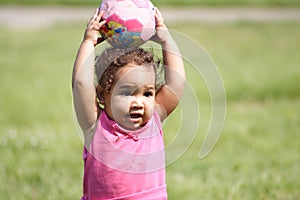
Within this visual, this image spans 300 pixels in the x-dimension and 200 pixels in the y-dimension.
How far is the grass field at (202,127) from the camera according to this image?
177 inches

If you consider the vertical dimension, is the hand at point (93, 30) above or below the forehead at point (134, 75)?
above

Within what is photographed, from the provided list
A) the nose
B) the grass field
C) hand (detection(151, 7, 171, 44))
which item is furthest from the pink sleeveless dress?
the grass field

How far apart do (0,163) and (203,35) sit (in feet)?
27.7

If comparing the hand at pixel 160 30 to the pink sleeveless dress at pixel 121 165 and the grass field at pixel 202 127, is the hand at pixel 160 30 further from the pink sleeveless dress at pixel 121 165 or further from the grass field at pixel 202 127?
the grass field at pixel 202 127

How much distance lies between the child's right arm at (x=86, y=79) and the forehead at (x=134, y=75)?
5.5 inches

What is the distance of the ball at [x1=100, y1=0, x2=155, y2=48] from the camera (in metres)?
3.05

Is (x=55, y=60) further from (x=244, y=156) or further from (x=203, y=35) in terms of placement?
(x=244, y=156)

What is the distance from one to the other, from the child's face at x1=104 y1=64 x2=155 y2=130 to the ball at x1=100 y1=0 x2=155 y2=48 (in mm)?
200

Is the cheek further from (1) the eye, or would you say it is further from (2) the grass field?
(2) the grass field

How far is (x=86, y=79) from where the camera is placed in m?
2.90

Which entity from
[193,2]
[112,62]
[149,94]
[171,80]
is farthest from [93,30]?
[193,2]

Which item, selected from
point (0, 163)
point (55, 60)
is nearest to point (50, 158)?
point (0, 163)

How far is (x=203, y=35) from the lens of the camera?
1288cm

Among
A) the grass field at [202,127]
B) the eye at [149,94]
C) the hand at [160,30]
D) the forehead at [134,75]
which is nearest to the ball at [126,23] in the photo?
the hand at [160,30]
